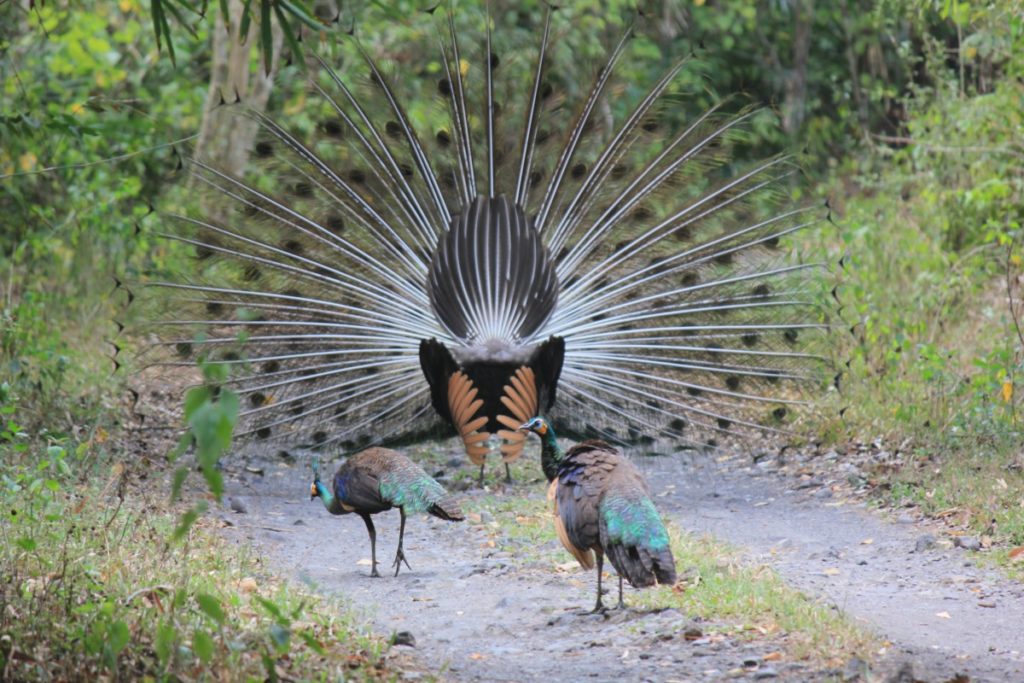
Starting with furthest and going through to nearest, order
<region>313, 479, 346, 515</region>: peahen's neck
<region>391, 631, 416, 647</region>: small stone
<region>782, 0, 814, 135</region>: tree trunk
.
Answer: <region>782, 0, 814, 135</region>: tree trunk → <region>313, 479, 346, 515</region>: peahen's neck → <region>391, 631, 416, 647</region>: small stone

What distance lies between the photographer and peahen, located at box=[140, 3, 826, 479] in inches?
341

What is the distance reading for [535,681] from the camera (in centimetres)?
501

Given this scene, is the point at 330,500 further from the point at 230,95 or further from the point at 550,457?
the point at 230,95

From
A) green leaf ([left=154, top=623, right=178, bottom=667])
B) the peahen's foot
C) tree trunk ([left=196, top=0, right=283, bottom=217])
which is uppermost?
tree trunk ([left=196, top=0, right=283, bottom=217])

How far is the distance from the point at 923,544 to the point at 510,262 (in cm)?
306

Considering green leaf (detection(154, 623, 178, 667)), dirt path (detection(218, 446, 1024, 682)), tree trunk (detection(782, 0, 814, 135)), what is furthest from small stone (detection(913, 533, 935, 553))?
tree trunk (detection(782, 0, 814, 135))

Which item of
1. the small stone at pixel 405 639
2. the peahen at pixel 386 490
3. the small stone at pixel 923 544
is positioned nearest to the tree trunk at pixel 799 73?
the small stone at pixel 923 544

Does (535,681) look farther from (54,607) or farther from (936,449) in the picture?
(936,449)

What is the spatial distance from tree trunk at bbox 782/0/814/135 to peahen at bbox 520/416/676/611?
1277 cm

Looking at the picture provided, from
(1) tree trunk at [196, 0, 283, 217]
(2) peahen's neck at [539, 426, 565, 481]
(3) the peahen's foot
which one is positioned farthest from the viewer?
(1) tree trunk at [196, 0, 283, 217]

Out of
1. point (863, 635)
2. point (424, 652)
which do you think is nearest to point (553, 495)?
point (424, 652)

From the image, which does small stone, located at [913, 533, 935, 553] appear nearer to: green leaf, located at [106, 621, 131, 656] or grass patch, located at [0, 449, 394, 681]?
grass patch, located at [0, 449, 394, 681]

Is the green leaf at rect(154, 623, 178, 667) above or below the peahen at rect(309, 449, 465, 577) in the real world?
below

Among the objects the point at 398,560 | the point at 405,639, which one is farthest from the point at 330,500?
the point at 405,639
